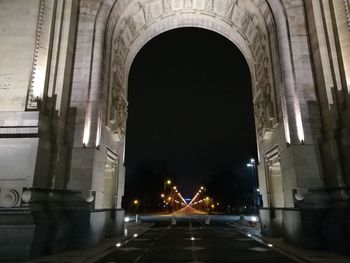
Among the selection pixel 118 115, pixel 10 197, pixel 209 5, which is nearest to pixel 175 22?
pixel 209 5

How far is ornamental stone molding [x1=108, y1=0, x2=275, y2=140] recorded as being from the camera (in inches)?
838

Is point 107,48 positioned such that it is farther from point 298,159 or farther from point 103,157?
point 298,159

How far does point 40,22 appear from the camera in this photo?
52.2 feet

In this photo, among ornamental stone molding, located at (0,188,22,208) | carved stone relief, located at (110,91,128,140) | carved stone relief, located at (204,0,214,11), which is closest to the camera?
ornamental stone molding, located at (0,188,22,208)

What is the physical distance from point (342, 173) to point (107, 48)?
15429mm

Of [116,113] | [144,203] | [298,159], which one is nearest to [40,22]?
[116,113]

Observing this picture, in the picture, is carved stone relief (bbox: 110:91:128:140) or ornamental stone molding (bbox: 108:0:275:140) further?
ornamental stone molding (bbox: 108:0:275:140)

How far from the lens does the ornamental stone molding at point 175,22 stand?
838 inches

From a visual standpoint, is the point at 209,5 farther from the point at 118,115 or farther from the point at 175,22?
the point at 118,115

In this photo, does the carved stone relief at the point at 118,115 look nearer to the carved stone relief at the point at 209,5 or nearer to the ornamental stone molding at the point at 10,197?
the ornamental stone molding at the point at 10,197

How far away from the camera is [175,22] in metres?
26.7

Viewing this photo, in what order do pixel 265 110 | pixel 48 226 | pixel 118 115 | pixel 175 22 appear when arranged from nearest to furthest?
pixel 48 226 < pixel 265 110 < pixel 118 115 < pixel 175 22

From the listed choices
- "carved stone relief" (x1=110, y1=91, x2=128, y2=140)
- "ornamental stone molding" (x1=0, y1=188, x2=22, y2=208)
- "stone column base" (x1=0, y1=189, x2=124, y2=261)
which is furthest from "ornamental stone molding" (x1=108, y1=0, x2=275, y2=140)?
"ornamental stone molding" (x1=0, y1=188, x2=22, y2=208)

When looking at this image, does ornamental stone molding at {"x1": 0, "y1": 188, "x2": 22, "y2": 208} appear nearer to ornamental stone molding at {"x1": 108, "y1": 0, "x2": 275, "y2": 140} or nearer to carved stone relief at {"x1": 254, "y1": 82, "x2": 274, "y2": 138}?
ornamental stone molding at {"x1": 108, "y1": 0, "x2": 275, "y2": 140}
